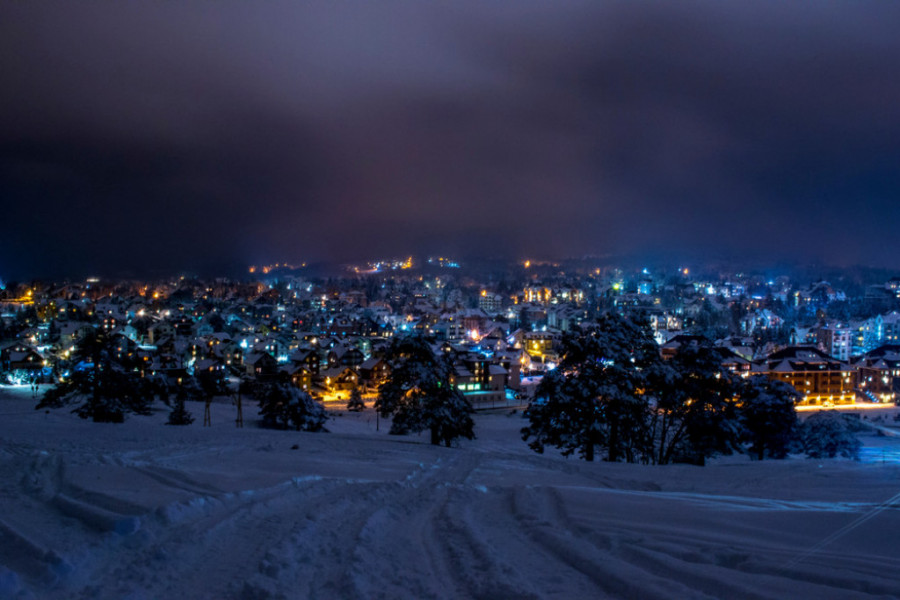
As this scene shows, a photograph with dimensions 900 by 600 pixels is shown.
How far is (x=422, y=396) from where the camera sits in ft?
38.2

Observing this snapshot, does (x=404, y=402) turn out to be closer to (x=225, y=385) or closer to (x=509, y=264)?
(x=225, y=385)

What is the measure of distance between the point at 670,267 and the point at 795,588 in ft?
553

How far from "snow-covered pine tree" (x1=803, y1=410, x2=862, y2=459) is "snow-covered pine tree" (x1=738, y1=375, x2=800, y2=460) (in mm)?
1101

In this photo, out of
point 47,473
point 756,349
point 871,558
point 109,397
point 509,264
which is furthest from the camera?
point 509,264

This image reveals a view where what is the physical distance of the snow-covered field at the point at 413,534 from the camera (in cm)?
293

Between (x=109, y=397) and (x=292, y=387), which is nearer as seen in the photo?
(x=109, y=397)

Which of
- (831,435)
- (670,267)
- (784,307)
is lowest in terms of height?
(831,435)

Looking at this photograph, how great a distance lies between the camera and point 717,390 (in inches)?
447

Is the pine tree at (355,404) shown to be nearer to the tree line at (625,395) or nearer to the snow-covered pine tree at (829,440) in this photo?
the tree line at (625,395)

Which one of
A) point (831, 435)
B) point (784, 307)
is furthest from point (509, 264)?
point (831, 435)

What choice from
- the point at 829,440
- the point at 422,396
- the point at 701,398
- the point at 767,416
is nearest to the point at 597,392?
the point at 701,398

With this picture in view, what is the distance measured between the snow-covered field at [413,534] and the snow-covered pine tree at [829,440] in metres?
10.9

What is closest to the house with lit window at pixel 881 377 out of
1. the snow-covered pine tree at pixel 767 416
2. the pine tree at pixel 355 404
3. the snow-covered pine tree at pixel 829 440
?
the snow-covered pine tree at pixel 829 440

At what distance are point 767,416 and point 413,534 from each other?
1400 cm
